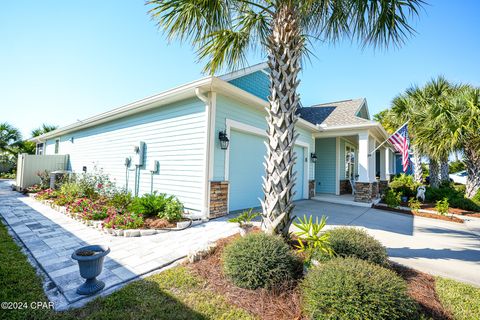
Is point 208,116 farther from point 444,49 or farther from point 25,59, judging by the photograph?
point 444,49

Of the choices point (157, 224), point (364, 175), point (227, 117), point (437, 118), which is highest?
point (437, 118)

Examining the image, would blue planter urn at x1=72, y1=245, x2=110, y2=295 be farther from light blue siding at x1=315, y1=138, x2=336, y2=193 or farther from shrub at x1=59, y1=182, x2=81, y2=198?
light blue siding at x1=315, y1=138, x2=336, y2=193

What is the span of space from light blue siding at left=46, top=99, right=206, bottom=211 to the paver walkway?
142 cm

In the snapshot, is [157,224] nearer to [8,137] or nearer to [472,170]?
[472,170]

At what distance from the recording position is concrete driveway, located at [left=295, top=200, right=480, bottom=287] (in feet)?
11.5

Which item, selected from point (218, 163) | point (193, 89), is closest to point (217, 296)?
point (218, 163)

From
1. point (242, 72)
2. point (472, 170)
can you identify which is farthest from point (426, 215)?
point (242, 72)

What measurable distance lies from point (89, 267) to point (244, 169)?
501 cm

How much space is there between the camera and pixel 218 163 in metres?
5.91

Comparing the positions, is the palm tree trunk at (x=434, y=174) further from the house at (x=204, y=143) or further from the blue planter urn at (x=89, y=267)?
the blue planter urn at (x=89, y=267)

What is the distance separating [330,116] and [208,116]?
8498 mm

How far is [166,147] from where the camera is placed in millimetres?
6836

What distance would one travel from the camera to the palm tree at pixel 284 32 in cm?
350

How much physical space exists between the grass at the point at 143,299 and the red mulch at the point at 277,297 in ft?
0.39
